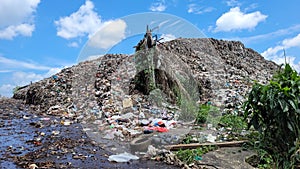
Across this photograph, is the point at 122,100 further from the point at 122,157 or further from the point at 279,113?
the point at 279,113

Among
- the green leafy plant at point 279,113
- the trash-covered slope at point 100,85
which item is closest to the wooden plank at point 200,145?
the green leafy plant at point 279,113

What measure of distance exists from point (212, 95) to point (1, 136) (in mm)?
3725

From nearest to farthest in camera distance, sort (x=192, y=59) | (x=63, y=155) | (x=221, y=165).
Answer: (x=221, y=165) < (x=63, y=155) < (x=192, y=59)

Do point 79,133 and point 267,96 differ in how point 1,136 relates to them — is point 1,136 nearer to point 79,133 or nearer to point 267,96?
point 79,133

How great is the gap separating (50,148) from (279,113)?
7.12 feet

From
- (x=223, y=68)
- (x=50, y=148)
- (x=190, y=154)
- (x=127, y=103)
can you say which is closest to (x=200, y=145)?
(x=190, y=154)

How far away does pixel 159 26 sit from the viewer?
3908 millimetres

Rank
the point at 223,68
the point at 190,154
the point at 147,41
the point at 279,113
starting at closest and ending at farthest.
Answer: the point at 279,113, the point at 190,154, the point at 147,41, the point at 223,68

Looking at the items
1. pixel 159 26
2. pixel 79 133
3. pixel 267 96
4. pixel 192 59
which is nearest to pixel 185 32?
pixel 159 26

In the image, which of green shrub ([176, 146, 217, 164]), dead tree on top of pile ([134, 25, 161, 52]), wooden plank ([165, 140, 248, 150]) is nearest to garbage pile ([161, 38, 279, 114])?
wooden plank ([165, 140, 248, 150])

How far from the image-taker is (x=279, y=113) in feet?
5.54

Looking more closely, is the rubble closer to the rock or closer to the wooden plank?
the rock

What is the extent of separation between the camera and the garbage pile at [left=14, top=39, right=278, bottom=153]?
10.4 feet

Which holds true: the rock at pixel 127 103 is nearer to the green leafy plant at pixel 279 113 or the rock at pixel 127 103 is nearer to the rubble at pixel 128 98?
the rubble at pixel 128 98
